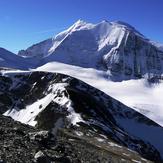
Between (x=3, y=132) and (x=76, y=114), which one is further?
(x=76, y=114)

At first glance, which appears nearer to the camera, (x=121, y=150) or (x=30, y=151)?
(x=30, y=151)

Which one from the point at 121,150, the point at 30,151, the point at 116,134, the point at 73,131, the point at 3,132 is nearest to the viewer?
the point at 30,151

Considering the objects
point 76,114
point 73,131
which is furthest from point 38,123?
point 73,131

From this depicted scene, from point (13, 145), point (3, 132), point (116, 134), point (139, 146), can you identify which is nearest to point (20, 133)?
point (3, 132)

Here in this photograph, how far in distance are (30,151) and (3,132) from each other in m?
6.02

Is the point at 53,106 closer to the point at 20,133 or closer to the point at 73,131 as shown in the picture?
the point at 73,131

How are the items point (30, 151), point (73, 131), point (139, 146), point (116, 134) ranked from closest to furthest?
point (30, 151) < point (73, 131) < point (116, 134) < point (139, 146)

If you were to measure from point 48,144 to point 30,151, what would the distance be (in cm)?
586

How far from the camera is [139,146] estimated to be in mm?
189375

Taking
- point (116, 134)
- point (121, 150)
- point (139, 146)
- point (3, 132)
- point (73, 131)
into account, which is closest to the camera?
point (3, 132)

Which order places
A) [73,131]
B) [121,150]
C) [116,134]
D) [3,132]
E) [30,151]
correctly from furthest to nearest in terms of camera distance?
[116,134] < [73,131] < [121,150] < [3,132] < [30,151]

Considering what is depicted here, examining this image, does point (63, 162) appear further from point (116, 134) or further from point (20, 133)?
point (116, 134)

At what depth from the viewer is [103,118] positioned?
19800 centimetres

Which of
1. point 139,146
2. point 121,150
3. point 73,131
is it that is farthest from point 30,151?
point 139,146
